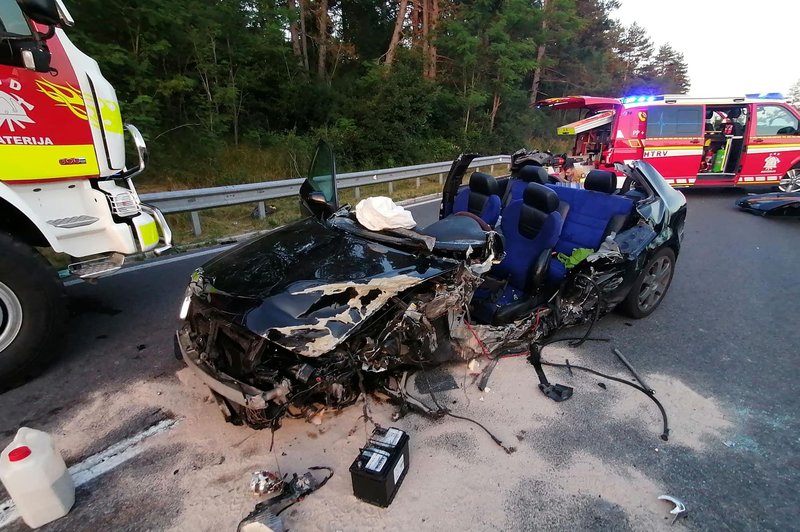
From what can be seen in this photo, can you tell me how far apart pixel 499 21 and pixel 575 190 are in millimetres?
17364

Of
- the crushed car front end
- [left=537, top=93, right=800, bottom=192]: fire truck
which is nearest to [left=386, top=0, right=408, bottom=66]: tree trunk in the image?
[left=537, top=93, right=800, bottom=192]: fire truck

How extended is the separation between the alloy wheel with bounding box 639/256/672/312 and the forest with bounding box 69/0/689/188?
843cm

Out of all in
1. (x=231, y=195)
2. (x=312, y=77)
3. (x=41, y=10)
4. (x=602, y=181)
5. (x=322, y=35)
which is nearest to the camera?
(x=41, y=10)

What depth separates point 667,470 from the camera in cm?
228

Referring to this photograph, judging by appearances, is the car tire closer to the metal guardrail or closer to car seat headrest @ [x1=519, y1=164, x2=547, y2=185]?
car seat headrest @ [x1=519, y1=164, x2=547, y2=185]

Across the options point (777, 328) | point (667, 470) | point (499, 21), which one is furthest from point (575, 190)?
point (499, 21)

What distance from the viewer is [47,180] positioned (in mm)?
2848

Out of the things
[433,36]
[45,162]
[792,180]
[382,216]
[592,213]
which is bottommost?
[792,180]

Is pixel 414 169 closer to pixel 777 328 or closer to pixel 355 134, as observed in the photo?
pixel 355 134

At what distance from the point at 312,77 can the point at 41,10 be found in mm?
14486

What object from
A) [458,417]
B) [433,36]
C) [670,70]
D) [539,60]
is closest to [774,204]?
[458,417]

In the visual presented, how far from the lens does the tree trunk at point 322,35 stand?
1599 cm

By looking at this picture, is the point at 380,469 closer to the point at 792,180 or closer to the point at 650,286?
the point at 650,286

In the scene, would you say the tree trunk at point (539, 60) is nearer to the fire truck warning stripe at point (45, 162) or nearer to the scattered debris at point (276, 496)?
the fire truck warning stripe at point (45, 162)
